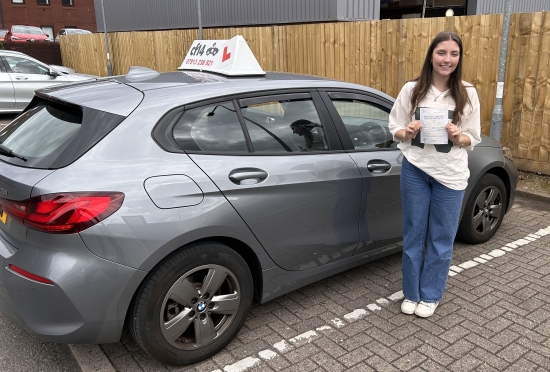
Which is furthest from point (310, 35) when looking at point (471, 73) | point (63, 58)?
point (63, 58)

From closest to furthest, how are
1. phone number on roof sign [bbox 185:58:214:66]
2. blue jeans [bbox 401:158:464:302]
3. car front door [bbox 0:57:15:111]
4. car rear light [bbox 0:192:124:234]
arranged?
1. car rear light [bbox 0:192:124:234]
2. blue jeans [bbox 401:158:464:302]
3. phone number on roof sign [bbox 185:58:214:66]
4. car front door [bbox 0:57:15:111]

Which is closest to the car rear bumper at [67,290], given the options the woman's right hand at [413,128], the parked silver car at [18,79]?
the woman's right hand at [413,128]

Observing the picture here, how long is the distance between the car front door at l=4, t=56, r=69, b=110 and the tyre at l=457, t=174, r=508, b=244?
10.3m

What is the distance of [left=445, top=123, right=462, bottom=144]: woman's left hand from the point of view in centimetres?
296

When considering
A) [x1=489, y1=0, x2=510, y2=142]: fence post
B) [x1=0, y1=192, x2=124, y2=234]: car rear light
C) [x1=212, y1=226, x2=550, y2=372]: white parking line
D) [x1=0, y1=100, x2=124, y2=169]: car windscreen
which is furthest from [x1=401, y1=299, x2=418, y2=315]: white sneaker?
[x1=489, y1=0, x2=510, y2=142]: fence post

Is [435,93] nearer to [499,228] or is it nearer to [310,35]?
[499,228]

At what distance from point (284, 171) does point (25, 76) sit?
34.8 ft

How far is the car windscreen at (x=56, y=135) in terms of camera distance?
2.60 metres

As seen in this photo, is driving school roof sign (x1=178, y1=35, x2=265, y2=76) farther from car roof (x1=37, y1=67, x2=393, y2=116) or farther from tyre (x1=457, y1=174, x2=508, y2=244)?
tyre (x1=457, y1=174, x2=508, y2=244)

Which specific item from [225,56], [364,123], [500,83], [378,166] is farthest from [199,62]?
[500,83]

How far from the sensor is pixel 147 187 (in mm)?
2562

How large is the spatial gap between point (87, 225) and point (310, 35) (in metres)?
8.33

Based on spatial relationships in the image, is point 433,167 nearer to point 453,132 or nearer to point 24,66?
point 453,132

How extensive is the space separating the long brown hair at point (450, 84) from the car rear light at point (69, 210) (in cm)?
190
